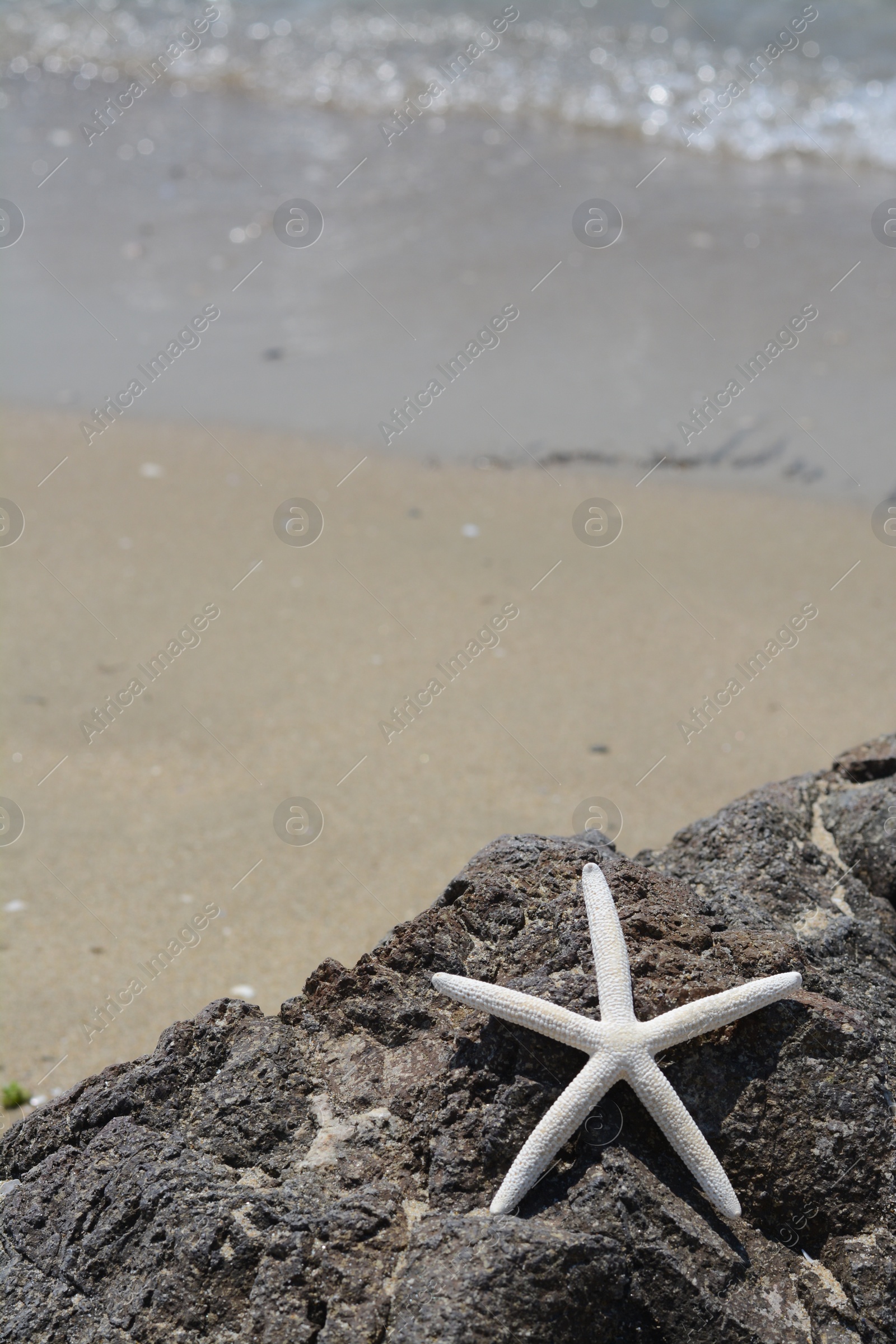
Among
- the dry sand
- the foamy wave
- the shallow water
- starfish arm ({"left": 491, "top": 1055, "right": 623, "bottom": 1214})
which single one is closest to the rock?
starfish arm ({"left": 491, "top": 1055, "right": 623, "bottom": 1214})

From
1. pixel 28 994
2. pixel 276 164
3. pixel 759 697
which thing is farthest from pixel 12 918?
pixel 276 164

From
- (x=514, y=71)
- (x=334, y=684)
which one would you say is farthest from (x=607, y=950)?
(x=514, y=71)

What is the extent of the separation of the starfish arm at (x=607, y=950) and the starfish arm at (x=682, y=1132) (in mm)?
156

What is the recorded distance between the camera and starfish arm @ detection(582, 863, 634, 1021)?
3.10 meters

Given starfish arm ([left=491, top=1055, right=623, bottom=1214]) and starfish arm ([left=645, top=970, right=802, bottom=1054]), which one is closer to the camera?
starfish arm ([left=491, top=1055, right=623, bottom=1214])

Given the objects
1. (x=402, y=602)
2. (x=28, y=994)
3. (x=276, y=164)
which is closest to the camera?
(x=28, y=994)

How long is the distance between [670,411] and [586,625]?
2.52 meters

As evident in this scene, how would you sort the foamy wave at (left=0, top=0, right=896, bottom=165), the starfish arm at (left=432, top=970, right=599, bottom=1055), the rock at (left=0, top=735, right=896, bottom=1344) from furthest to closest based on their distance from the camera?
the foamy wave at (left=0, top=0, right=896, bottom=165)
the starfish arm at (left=432, top=970, right=599, bottom=1055)
the rock at (left=0, top=735, right=896, bottom=1344)

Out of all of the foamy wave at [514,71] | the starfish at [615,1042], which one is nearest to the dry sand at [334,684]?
the starfish at [615,1042]

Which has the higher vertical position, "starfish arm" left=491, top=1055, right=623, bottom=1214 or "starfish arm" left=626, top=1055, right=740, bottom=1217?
"starfish arm" left=491, top=1055, right=623, bottom=1214

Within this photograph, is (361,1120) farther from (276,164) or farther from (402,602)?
(276,164)

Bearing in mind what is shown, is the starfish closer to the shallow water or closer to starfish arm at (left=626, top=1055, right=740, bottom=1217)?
starfish arm at (left=626, top=1055, right=740, bottom=1217)

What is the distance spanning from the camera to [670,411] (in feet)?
31.4

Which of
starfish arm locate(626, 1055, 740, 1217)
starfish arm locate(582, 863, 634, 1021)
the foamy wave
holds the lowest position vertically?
the foamy wave
